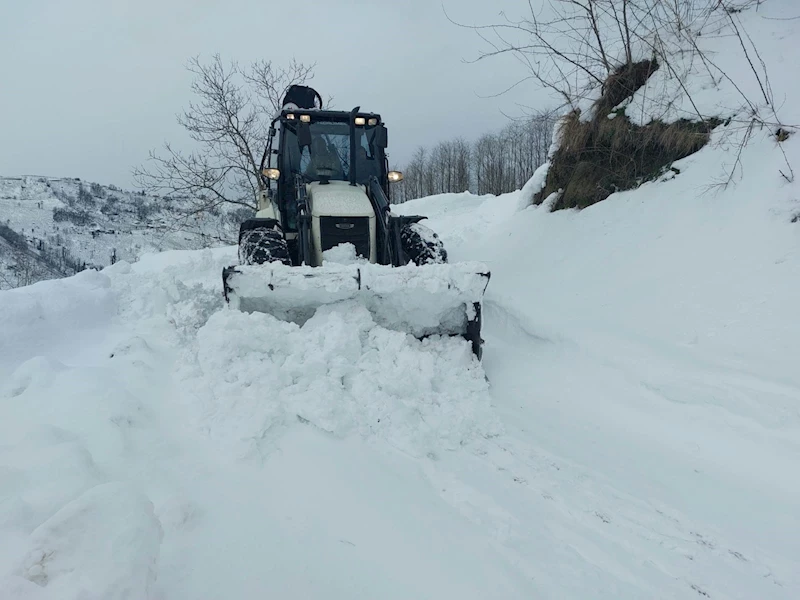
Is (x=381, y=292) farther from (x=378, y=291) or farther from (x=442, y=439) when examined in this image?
(x=442, y=439)

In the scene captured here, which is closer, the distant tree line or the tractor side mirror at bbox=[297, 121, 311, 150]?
the tractor side mirror at bbox=[297, 121, 311, 150]

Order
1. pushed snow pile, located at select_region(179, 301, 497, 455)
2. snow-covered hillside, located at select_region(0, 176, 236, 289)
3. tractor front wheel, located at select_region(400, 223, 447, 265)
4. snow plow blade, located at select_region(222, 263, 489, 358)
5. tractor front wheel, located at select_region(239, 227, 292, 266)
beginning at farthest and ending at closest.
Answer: snow-covered hillside, located at select_region(0, 176, 236, 289) < tractor front wheel, located at select_region(400, 223, 447, 265) < tractor front wheel, located at select_region(239, 227, 292, 266) < snow plow blade, located at select_region(222, 263, 489, 358) < pushed snow pile, located at select_region(179, 301, 497, 455)

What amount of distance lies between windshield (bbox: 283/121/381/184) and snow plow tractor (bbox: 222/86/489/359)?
0.5 inches

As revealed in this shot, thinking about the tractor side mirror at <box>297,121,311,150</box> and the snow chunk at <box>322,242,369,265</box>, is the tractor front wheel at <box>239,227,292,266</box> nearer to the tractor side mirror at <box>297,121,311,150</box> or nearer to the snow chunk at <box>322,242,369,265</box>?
the snow chunk at <box>322,242,369,265</box>

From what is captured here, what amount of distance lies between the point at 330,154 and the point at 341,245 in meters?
1.42

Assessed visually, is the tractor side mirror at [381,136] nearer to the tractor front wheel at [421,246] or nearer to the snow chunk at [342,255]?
the tractor front wheel at [421,246]

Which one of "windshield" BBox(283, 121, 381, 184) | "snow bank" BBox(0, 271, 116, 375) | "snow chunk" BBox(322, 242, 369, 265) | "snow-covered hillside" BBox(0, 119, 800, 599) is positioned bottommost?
"snow-covered hillside" BBox(0, 119, 800, 599)

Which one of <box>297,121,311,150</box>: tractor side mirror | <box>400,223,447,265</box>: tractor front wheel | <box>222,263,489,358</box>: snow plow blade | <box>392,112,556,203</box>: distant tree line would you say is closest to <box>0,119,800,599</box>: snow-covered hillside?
<box>222,263,489,358</box>: snow plow blade

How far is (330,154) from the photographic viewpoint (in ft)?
18.3

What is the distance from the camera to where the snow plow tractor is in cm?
367

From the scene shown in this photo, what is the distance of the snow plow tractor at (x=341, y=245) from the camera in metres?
3.67

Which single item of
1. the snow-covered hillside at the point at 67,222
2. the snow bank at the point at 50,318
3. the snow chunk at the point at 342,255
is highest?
the snow-covered hillside at the point at 67,222

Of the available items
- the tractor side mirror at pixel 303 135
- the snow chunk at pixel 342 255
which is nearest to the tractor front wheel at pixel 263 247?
the snow chunk at pixel 342 255

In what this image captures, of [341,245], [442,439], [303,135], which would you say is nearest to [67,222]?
[303,135]
